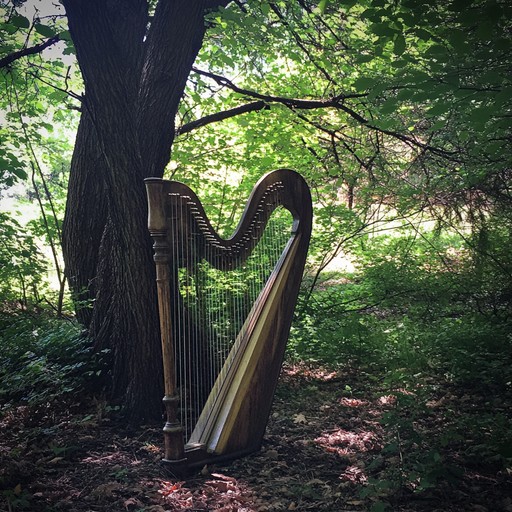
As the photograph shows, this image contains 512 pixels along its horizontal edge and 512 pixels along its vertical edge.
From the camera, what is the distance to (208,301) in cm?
323

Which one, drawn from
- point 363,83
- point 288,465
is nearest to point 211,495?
point 288,465

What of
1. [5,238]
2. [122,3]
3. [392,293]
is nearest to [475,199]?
[392,293]

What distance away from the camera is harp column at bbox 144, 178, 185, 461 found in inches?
100.0

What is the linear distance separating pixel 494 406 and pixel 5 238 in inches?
171

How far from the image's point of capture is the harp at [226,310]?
2609mm

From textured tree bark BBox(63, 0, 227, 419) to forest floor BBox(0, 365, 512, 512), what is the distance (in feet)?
1.42

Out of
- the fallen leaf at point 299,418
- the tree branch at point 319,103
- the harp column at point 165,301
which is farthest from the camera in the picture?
the tree branch at point 319,103

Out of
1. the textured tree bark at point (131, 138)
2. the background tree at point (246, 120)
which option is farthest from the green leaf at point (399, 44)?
the textured tree bark at point (131, 138)

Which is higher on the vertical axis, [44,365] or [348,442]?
[44,365]

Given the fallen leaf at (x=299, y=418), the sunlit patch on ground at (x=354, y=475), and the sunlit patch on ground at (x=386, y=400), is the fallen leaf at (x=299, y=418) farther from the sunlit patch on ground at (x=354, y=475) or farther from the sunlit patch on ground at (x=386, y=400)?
the sunlit patch on ground at (x=354, y=475)

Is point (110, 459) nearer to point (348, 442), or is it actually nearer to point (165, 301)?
point (165, 301)

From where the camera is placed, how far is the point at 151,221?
254 cm

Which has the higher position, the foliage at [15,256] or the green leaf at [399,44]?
the green leaf at [399,44]

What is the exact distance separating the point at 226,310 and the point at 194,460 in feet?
2.84
